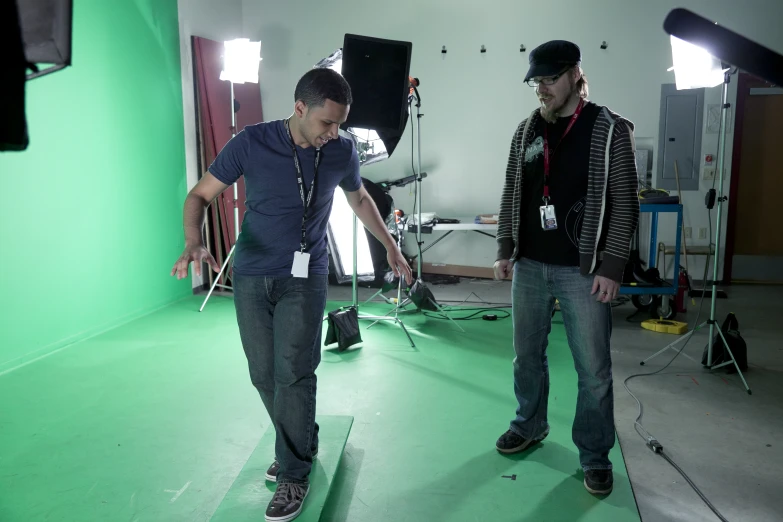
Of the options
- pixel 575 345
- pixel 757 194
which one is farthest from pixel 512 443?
pixel 757 194

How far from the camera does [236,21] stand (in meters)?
6.29

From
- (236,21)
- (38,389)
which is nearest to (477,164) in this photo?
(236,21)

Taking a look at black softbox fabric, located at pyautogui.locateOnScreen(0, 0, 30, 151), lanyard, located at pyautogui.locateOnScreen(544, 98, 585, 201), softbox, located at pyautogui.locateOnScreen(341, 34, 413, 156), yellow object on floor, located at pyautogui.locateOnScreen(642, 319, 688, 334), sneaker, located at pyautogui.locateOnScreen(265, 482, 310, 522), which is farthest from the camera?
yellow object on floor, located at pyautogui.locateOnScreen(642, 319, 688, 334)

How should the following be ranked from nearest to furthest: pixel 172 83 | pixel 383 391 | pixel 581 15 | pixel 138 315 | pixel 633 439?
1. pixel 633 439
2. pixel 383 391
3. pixel 138 315
4. pixel 172 83
5. pixel 581 15

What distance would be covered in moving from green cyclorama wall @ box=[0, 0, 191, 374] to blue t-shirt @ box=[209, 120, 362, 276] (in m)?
2.21

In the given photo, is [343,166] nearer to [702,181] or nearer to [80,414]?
[80,414]

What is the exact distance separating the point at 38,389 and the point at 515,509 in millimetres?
2553

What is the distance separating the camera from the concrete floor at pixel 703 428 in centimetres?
195

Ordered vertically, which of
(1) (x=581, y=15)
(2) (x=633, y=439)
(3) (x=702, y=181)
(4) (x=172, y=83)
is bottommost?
(2) (x=633, y=439)

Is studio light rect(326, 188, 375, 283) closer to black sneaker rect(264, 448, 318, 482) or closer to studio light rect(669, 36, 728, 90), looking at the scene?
studio light rect(669, 36, 728, 90)

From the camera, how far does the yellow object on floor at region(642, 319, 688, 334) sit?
163 inches

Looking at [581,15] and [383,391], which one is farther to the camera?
[581,15]

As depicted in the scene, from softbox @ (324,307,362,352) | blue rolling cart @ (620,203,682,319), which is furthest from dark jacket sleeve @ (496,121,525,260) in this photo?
blue rolling cart @ (620,203,682,319)

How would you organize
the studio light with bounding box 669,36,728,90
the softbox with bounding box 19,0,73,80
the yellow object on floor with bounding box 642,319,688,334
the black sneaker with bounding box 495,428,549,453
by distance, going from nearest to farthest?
the softbox with bounding box 19,0,73,80
the black sneaker with bounding box 495,428,549,453
the studio light with bounding box 669,36,728,90
the yellow object on floor with bounding box 642,319,688,334
